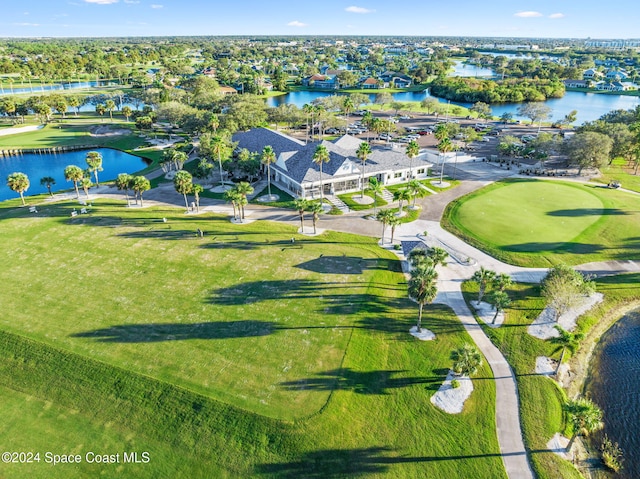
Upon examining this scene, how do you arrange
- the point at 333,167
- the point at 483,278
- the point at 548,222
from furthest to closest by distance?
the point at 333,167, the point at 548,222, the point at 483,278

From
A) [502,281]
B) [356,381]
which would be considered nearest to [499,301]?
[502,281]

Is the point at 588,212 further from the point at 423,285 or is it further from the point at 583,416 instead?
the point at 583,416

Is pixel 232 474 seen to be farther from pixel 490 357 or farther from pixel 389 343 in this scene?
pixel 490 357

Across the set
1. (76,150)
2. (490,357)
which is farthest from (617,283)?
(76,150)

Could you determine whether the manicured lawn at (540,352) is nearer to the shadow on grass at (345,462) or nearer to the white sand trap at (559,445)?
the white sand trap at (559,445)

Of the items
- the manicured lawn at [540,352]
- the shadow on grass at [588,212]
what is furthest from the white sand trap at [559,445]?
the shadow on grass at [588,212]
